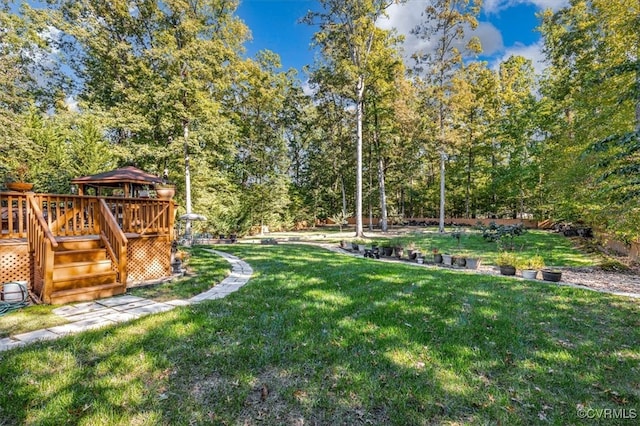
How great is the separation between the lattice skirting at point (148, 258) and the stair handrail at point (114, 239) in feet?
1.34

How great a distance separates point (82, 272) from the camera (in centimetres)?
484

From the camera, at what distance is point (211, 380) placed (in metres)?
2.44

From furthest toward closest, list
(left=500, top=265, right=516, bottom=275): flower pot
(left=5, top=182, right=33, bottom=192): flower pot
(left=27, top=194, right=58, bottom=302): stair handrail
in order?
(left=500, top=265, right=516, bottom=275): flower pot → (left=5, top=182, right=33, bottom=192): flower pot → (left=27, top=194, right=58, bottom=302): stair handrail

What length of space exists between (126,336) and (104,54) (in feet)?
58.2

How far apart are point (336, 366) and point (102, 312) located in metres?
3.47

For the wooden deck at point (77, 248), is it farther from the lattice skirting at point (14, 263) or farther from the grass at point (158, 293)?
the grass at point (158, 293)

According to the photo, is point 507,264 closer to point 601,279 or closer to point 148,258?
point 601,279

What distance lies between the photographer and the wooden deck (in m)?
4.54

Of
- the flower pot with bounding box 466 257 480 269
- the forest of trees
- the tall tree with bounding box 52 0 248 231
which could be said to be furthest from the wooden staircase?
the tall tree with bounding box 52 0 248 231

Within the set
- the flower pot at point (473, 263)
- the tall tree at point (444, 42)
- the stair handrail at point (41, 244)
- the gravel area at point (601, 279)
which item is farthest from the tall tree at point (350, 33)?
the stair handrail at point (41, 244)

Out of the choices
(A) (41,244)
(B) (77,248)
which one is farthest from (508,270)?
(A) (41,244)

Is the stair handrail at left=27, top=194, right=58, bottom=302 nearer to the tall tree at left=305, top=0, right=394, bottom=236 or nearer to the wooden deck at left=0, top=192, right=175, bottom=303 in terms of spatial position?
the wooden deck at left=0, top=192, right=175, bottom=303

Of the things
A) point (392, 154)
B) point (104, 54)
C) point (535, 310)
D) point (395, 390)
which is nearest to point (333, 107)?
point (392, 154)

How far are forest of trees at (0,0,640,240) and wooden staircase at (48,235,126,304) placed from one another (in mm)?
10094
